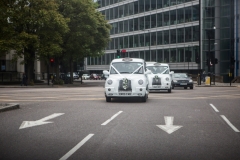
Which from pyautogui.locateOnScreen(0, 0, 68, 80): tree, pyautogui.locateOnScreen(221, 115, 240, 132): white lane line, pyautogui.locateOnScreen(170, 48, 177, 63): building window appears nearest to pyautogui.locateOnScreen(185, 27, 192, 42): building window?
pyautogui.locateOnScreen(170, 48, 177, 63): building window

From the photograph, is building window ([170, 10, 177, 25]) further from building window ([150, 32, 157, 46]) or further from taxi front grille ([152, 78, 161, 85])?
taxi front grille ([152, 78, 161, 85])

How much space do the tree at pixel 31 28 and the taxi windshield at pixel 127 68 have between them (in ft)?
84.1

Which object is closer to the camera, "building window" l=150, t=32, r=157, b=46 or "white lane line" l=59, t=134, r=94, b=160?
"white lane line" l=59, t=134, r=94, b=160

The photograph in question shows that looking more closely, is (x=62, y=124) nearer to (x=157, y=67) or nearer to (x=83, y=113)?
(x=83, y=113)

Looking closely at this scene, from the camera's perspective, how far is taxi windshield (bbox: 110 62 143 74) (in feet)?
70.0

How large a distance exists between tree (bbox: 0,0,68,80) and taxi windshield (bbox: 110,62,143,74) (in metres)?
25.6

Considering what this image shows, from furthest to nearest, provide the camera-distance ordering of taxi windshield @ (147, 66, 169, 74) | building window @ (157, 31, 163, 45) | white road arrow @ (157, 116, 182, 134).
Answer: building window @ (157, 31, 163, 45), taxi windshield @ (147, 66, 169, 74), white road arrow @ (157, 116, 182, 134)

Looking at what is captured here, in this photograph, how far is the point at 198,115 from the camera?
14.4m

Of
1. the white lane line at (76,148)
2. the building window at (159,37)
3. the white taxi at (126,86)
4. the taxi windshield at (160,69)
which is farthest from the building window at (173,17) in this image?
the white lane line at (76,148)

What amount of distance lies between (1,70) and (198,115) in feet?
156

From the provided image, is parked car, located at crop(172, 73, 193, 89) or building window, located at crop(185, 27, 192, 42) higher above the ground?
building window, located at crop(185, 27, 192, 42)

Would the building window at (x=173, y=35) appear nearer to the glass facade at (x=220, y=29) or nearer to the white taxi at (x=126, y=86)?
the glass facade at (x=220, y=29)

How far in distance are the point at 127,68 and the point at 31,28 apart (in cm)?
2830

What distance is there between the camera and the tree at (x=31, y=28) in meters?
45.6
